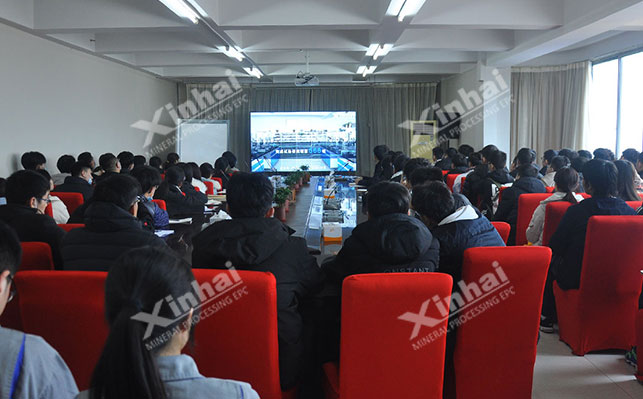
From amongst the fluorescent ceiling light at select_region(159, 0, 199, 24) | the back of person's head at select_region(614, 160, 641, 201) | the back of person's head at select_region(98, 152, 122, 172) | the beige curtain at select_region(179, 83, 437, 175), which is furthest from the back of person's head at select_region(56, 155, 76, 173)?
the beige curtain at select_region(179, 83, 437, 175)

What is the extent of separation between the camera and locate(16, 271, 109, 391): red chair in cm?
182

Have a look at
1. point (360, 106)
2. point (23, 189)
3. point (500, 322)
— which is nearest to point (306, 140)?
point (360, 106)

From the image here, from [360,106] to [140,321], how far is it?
12934 millimetres

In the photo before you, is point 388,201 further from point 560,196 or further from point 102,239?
point 560,196

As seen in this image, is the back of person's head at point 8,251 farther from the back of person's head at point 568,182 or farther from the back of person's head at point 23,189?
the back of person's head at point 568,182

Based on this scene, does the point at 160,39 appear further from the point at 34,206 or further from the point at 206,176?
the point at 34,206

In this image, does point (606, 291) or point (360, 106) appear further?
point (360, 106)

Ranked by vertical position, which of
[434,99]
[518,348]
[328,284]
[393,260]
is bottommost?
[518,348]

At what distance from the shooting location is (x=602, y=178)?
3182mm

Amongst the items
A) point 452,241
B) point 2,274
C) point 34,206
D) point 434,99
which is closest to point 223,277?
point 2,274

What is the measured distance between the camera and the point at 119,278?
1.01 m

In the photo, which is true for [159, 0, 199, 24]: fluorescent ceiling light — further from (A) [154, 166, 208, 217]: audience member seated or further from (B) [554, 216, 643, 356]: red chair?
(B) [554, 216, 643, 356]: red chair

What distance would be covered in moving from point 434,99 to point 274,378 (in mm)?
12221

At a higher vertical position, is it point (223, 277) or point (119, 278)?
point (119, 278)
